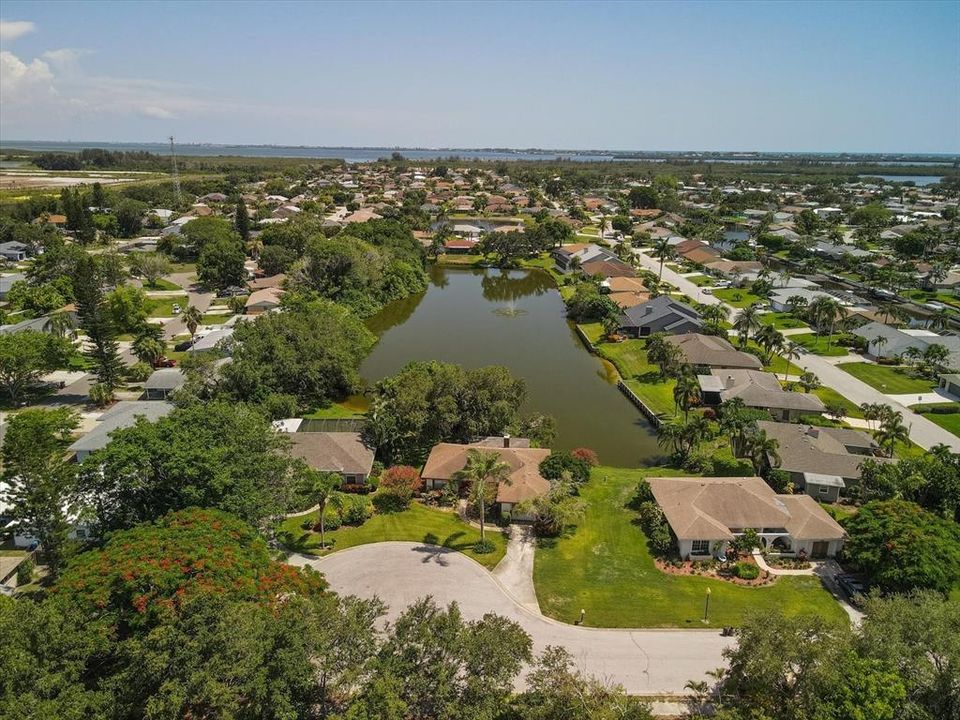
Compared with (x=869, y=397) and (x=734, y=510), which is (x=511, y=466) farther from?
(x=869, y=397)

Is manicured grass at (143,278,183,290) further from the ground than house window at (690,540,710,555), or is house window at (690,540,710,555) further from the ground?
manicured grass at (143,278,183,290)

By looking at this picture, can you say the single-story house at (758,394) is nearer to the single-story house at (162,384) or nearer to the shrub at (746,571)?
the shrub at (746,571)

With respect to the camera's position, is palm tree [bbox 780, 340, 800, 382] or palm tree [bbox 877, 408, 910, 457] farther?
palm tree [bbox 780, 340, 800, 382]

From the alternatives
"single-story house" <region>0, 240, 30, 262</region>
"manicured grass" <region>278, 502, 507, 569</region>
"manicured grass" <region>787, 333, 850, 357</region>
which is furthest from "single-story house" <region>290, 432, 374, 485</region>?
"single-story house" <region>0, 240, 30, 262</region>

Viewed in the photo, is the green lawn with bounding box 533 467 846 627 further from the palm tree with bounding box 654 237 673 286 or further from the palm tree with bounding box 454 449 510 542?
the palm tree with bounding box 654 237 673 286

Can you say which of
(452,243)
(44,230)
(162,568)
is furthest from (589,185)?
(162,568)

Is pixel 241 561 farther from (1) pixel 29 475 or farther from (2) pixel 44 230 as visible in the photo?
(2) pixel 44 230
